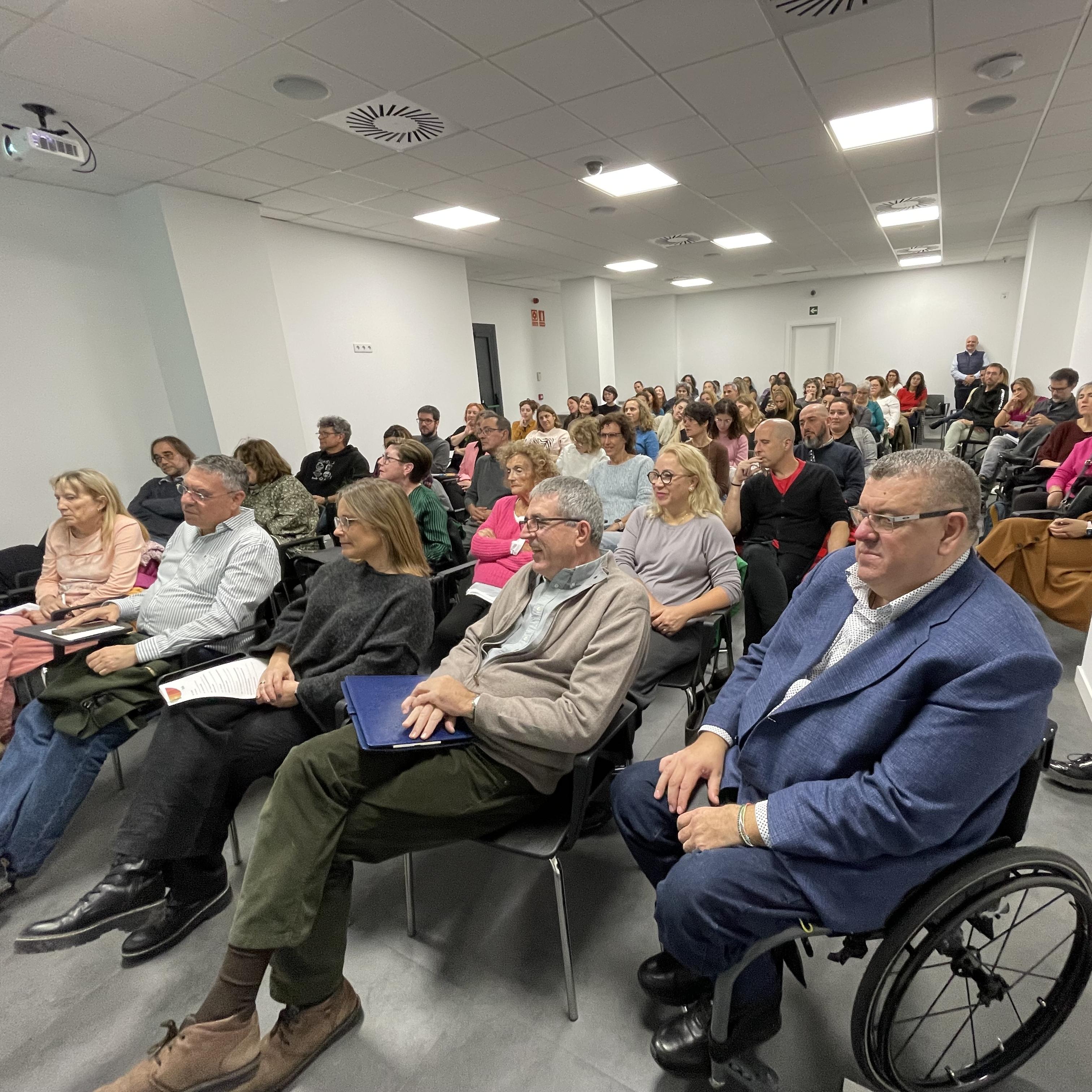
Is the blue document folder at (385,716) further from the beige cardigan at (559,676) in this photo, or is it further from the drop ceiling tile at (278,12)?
the drop ceiling tile at (278,12)

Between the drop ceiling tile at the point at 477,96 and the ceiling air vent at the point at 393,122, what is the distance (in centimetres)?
9

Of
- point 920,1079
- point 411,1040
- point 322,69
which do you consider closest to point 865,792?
point 920,1079

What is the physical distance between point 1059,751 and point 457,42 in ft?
12.8

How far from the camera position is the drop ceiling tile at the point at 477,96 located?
3.18 meters

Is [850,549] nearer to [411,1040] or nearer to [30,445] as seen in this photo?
[411,1040]

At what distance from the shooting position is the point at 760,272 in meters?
10.6

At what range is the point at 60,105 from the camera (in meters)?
3.26

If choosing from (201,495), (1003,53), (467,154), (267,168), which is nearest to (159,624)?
(201,495)

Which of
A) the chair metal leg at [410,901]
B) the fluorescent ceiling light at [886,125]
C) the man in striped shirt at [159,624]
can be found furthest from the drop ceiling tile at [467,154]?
the chair metal leg at [410,901]

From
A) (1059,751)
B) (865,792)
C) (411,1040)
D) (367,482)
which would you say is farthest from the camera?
(1059,751)

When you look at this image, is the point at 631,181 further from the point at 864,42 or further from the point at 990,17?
the point at 990,17

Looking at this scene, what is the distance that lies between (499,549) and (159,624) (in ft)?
4.58

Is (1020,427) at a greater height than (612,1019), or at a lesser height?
greater

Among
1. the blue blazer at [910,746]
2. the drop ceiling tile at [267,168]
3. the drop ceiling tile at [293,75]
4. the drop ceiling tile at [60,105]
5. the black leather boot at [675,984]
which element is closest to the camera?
the blue blazer at [910,746]
